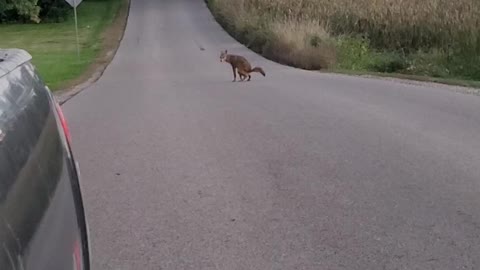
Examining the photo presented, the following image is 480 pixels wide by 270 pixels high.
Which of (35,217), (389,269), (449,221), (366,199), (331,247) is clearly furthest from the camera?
(366,199)

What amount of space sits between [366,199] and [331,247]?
152 centimetres

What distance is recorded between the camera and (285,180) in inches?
359

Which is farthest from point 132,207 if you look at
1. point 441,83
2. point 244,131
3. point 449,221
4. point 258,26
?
point 258,26

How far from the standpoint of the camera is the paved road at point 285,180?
258 inches

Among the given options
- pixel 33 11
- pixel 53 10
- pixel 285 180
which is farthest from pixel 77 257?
pixel 53 10

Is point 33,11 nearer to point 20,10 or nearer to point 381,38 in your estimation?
point 20,10

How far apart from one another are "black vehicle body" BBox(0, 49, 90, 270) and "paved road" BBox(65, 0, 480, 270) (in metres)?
2.66

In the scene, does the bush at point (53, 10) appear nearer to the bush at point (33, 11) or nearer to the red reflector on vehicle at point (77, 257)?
the bush at point (33, 11)

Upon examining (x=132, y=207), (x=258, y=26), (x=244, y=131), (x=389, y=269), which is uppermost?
(x=389, y=269)

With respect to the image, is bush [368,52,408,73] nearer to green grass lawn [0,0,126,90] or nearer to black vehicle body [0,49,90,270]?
green grass lawn [0,0,126,90]

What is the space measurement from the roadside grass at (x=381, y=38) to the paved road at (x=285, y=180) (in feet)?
24.3

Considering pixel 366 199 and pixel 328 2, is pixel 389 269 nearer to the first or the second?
pixel 366 199

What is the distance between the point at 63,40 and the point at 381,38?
21.5 meters

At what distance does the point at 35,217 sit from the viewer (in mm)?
2848
